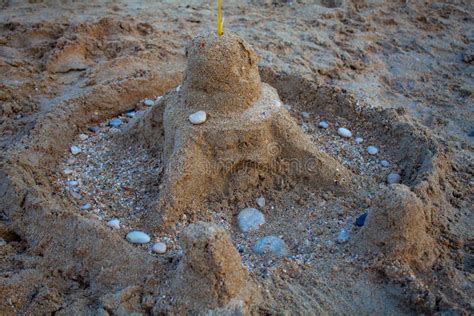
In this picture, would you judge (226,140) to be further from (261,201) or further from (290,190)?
(290,190)

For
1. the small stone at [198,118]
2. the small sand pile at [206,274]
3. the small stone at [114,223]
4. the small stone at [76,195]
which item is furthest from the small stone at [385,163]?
the small stone at [76,195]

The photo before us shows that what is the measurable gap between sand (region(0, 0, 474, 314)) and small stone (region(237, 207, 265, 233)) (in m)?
0.05

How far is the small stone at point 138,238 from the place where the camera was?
303 cm

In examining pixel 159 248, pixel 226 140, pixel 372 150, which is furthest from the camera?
pixel 372 150

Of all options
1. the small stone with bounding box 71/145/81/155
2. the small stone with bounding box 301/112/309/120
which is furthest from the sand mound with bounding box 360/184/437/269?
the small stone with bounding box 71/145/81/155

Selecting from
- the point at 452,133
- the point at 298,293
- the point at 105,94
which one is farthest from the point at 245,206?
the point at 452,133

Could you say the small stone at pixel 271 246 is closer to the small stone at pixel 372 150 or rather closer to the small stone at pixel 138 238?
the small stone at pixel 138 238

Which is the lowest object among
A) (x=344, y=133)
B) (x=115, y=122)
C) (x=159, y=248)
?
(x=159, y=248)

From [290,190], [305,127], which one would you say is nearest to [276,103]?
[290,190]

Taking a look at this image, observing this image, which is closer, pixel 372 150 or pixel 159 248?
pixel 159 248

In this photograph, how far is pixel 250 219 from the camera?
3.28 meters

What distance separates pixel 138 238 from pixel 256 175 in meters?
0.93

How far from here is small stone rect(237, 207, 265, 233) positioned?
324cm

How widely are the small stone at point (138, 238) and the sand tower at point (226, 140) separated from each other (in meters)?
0.13
